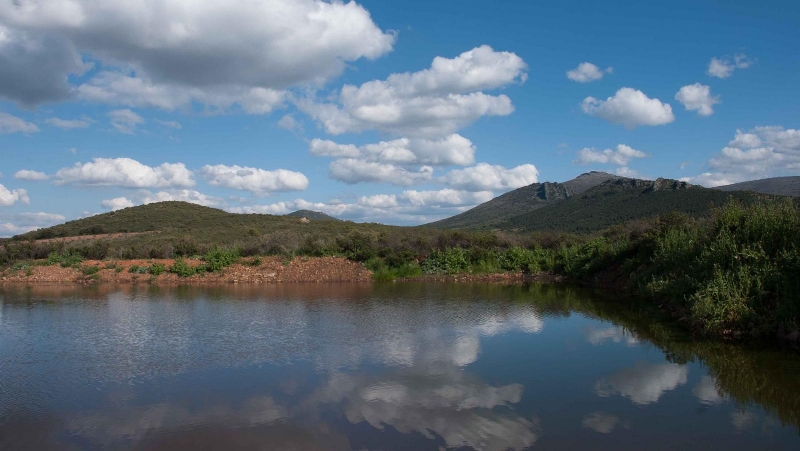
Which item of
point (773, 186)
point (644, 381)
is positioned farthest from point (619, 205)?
point (644, 381)

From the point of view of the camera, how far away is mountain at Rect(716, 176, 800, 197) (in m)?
62.9

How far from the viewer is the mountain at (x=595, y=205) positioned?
58.9 m

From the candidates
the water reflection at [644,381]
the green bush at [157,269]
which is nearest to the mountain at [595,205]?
the water reflection at [644,381]

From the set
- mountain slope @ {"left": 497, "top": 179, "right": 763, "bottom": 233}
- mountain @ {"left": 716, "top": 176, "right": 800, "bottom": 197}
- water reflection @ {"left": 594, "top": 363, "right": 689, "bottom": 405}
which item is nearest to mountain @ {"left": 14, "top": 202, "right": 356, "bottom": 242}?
mountain slope @ {"left": 497, "top": 179, "right": 763, "bottom": 233}

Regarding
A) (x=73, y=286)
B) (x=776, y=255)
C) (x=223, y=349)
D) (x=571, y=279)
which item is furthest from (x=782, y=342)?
(x=73, y=286)

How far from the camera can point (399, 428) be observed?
752 centimetres

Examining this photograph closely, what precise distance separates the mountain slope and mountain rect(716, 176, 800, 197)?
5.56 m

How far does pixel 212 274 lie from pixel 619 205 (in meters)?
56.7

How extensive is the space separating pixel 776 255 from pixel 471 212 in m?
101

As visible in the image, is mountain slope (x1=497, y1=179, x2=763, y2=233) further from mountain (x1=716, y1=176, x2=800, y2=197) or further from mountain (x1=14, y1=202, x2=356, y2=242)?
mountain (x1=14, y1=202, x2=356, y2=242)

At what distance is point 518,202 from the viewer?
10862 centimetres

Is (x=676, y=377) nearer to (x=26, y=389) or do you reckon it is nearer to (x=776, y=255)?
(x=776, y=255)

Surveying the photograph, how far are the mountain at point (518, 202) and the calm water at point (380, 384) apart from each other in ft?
259

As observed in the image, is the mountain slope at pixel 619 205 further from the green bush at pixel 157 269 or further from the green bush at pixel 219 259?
the green bush at pixel 157 269
